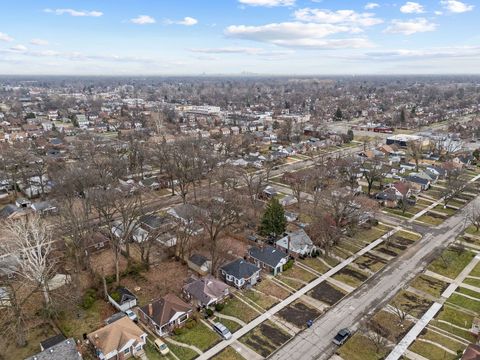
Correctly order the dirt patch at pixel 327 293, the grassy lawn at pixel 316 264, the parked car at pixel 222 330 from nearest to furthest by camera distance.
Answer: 1. the parked car at pixel 222 330
2. the dirt patch at pixel 327 293
3. the grassy lawn at pixel 316 264

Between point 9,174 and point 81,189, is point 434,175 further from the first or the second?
point 9,174

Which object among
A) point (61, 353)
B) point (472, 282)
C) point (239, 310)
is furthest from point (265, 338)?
point (472, 282)

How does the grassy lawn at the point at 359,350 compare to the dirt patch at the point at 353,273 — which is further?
the dirt patch at the point at 353,273

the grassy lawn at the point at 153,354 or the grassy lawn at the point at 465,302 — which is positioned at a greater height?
the grassy lawn at the point at 465,302

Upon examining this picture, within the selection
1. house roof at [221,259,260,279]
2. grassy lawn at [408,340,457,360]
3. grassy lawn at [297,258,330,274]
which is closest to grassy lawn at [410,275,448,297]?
grassy lawn at [408,340,457,360]

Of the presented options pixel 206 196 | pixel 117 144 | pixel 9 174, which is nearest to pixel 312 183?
pixel 206 196

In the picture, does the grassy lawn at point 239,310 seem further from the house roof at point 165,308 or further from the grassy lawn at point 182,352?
the grassy lawn at point 182,352

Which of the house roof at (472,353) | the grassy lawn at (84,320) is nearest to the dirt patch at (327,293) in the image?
the house roof at (472,353)
